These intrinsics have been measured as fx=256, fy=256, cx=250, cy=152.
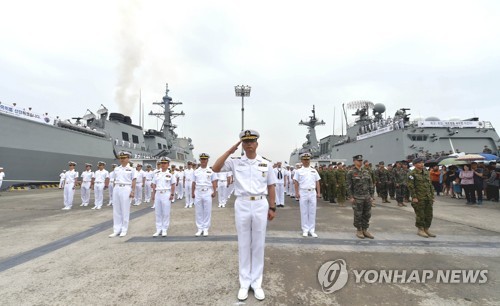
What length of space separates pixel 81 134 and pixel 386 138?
25976 mm

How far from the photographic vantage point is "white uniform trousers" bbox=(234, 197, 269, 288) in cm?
294

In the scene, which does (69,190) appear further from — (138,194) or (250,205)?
(250,205)

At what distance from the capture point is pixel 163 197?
5.86 metres

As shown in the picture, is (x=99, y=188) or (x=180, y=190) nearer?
(x=99, y=188)

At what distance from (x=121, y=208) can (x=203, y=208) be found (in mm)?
1838

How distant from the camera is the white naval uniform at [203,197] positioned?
18.7 feet

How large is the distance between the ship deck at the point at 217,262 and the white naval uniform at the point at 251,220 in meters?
0.25

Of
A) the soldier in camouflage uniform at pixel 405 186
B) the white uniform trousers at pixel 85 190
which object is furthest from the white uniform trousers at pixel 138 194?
the soldier in camouflage uniform at pixel 405 186

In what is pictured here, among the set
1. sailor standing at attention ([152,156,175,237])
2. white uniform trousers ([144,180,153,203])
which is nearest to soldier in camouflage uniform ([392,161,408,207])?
sailor standing at attention ([152,156,175,237])

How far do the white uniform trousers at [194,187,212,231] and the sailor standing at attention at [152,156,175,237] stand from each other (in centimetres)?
63

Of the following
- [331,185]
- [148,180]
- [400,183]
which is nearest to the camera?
[400,183]

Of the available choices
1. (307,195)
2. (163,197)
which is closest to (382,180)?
(307,195)

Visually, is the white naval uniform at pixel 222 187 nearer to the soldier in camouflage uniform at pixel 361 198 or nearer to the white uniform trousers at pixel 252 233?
the soldier in camouflage uniform at pixel 361 198

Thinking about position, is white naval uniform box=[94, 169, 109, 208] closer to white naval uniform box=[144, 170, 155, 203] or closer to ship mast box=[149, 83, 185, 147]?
white naval uniform box=[144, 170, 155, 203]
